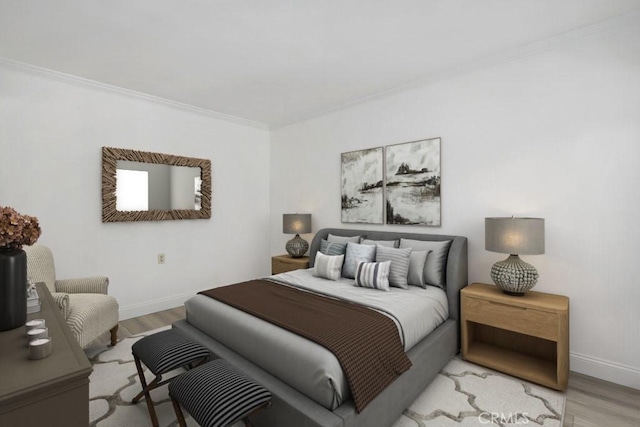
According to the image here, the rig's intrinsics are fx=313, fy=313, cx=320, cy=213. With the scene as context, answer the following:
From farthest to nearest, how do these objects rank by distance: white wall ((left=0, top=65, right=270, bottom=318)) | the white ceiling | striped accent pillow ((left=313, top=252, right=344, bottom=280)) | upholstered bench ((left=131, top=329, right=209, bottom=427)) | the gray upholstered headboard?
striped accent pillow ((left=313, top=252, right=344, bottom=280))
white wall ((left=0, top=65, right=270, bottom=318))
the gray upholstered headboard
the white ceiling
upholstered bench ((left=131, top=329, right=209, bottom=427))

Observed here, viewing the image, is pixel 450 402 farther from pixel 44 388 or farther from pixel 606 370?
pixel 44 388

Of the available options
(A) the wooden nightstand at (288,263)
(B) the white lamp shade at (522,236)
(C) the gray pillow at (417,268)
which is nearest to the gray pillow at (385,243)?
(C) the gray pillow at (417,268)

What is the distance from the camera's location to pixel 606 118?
241cm

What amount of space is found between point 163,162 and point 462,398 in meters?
3.98

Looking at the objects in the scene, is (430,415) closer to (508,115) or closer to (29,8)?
(508,115)

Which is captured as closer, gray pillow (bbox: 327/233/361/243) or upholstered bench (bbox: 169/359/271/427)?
upholstered bench (bbox: 169/359/271/427)

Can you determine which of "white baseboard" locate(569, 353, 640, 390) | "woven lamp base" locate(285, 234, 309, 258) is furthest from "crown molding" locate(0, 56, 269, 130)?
"white baseboard" locate(569, 353, 640, 390)

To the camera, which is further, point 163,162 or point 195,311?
point 163,162

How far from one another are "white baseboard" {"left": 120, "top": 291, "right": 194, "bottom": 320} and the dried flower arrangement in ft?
8.74

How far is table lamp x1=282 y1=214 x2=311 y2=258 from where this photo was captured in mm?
4367

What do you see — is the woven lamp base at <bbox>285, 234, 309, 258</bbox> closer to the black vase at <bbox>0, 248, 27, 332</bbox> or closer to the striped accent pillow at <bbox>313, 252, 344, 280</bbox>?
the striped accent pillow at <bbox>313, 252, 344, 280</bbox>

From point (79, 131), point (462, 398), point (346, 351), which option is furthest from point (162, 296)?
point (462, 398)

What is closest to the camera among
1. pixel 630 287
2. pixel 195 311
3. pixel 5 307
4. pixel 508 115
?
pixel 5 307

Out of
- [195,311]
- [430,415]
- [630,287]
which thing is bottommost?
[430,415]
